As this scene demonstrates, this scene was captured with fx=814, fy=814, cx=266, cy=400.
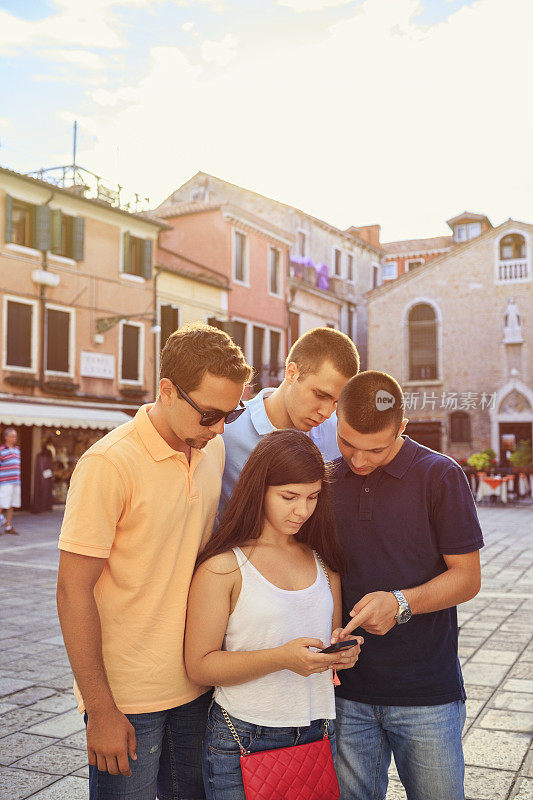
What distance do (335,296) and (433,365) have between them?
5.02m

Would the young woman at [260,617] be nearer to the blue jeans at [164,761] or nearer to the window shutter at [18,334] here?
the blue jeans at [164,761]

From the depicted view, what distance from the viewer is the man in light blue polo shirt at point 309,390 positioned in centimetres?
302

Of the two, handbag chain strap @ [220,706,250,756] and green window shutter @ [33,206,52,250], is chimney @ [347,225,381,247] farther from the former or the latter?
handbag chain strap @ [220,706,250,756]

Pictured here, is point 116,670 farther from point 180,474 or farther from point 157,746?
point 180,474

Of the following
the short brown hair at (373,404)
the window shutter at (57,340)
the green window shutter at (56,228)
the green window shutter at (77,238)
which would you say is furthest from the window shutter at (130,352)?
the short brown hair at (373,404)

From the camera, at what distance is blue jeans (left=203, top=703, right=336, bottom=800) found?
7.26 feet

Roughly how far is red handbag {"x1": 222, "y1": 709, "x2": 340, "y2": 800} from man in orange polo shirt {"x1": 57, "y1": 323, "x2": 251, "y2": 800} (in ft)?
0.86

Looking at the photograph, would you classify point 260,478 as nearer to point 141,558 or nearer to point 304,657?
point 141,558

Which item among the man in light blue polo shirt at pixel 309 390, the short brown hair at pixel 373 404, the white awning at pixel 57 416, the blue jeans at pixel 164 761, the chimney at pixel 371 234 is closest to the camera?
the blue jeans at pixel 164 761

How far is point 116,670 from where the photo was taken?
2.20 metres

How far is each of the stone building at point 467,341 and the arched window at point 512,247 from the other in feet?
0.13

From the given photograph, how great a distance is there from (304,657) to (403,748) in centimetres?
57

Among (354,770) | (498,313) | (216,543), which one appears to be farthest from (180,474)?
(498,313)

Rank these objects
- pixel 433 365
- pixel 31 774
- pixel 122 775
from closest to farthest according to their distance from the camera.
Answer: pixel 122 775, pixel 31 774, pixel 433 365
